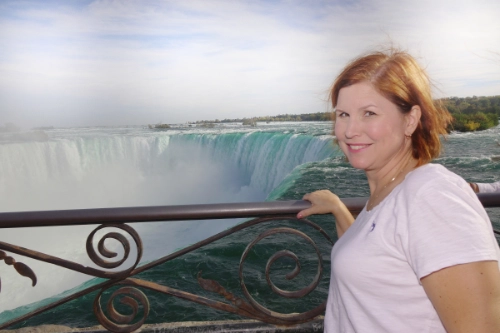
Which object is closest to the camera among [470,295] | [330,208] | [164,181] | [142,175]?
[470,295]

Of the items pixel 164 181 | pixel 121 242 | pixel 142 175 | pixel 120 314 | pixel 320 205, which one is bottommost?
Result: pixel 164 181

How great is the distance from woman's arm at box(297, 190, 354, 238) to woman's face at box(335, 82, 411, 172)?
0.29m

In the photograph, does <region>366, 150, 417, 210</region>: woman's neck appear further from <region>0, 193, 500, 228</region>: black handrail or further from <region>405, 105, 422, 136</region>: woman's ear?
<region>0, 193, 500, 228</region>: black handrail

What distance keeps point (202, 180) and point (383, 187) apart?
80.1 feet

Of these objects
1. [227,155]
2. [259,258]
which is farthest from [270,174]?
[259,258]

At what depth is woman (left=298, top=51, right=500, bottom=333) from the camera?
72cm

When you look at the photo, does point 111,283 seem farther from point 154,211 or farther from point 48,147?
point 48,147

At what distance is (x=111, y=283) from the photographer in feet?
4.90

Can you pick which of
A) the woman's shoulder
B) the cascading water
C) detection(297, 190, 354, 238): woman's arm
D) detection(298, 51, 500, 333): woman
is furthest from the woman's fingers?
the cascading water

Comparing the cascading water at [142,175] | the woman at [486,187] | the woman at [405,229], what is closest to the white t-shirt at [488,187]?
the woman at [486,187]

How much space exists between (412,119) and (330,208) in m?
0.47

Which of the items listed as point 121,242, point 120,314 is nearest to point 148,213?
point 121,242

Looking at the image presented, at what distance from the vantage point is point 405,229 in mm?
786

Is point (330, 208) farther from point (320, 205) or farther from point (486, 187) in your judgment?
point (486, 187)
